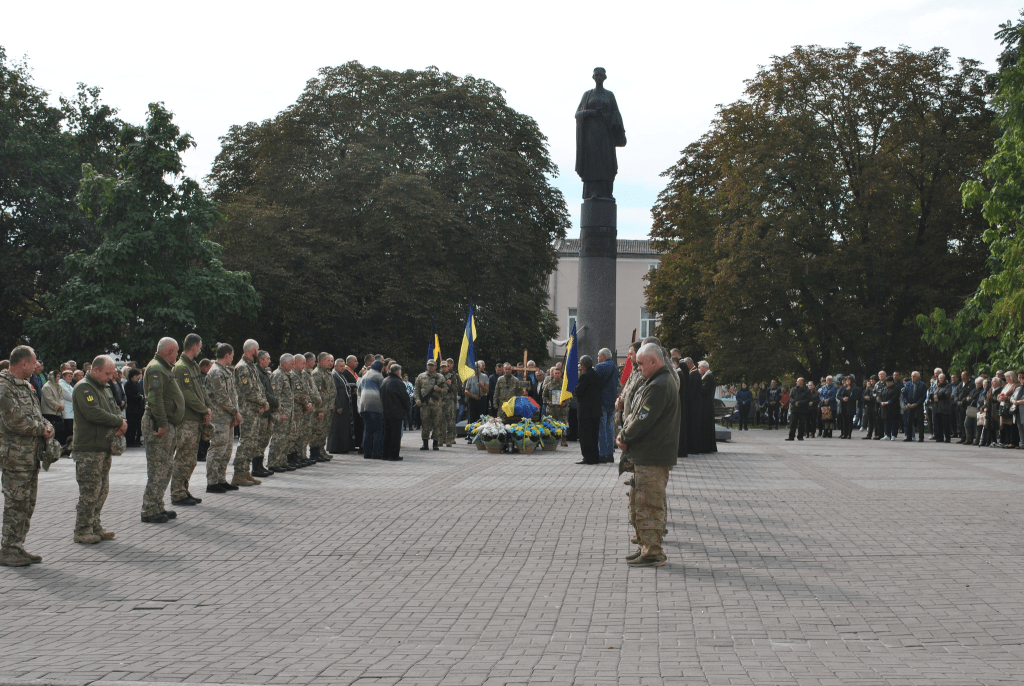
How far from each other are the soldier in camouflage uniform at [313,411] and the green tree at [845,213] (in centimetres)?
2383

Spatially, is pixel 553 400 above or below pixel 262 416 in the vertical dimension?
above

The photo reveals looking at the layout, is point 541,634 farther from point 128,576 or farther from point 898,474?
point 898,474

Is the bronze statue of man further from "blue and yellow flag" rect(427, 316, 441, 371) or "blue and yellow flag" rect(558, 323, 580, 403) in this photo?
"blue and yellow flag" rect(558, 323, 580, 403)

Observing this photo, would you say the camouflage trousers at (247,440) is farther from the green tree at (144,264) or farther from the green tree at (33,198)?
the green tree at (33,198)

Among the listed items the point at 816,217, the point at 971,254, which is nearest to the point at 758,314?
the point at 816,217

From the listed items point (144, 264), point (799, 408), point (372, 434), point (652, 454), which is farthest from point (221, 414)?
point (144, 264)

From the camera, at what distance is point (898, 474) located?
17000 mm

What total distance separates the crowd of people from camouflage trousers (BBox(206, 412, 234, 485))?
0.02 metres

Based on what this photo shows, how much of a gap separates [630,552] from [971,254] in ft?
114

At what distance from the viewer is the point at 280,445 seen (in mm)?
16859

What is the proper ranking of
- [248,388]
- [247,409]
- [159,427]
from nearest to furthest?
[159,427], [248,388], [247,409]

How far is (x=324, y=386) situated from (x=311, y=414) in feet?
2.48

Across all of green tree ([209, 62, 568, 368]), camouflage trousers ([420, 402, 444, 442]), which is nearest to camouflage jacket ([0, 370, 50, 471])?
camouflage trousers ([420, 402, 444, 442])

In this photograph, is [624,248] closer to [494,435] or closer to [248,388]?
[494,435]
